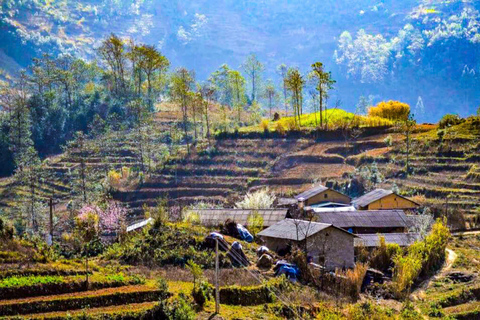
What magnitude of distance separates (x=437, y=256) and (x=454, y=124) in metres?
27.3

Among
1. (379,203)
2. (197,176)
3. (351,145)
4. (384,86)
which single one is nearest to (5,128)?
(197,176)

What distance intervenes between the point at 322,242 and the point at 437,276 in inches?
247

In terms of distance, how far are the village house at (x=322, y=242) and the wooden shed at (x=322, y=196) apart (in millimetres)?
14328

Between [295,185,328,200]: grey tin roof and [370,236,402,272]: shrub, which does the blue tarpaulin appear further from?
[295,185,328,200]: grey tin roof

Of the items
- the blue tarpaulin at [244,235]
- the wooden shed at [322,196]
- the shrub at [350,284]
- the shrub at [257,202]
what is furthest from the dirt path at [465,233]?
the shrub at [350,284]

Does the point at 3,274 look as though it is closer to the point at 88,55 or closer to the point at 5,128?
the point at 5,128

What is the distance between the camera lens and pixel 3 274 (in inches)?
806

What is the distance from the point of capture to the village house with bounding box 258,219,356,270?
2909 cm

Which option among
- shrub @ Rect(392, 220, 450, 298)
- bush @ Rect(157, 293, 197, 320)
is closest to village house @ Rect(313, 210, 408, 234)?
shrub @ Rect(392, 220, 450, 298)

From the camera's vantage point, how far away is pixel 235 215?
1500 inches

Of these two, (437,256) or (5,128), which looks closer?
(437,256)

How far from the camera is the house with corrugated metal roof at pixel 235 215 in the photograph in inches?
1448

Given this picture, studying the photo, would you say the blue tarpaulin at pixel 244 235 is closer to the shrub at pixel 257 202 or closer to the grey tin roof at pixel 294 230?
the grey tin roof at pixel 294 230

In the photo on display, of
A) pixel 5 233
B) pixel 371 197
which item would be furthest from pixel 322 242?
pixel 371 197
